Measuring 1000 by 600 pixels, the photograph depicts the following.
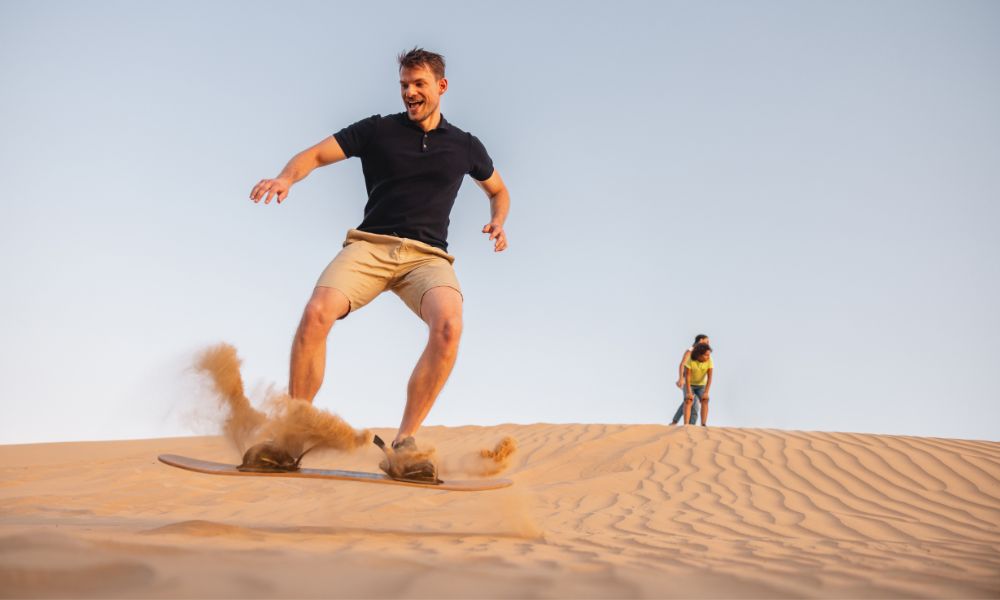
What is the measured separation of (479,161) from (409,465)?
1.81 meters

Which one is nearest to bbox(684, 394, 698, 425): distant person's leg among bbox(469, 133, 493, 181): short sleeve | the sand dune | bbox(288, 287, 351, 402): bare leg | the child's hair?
the child's hair

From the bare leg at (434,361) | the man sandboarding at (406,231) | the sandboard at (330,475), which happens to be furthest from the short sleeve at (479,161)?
the sandboard at (330,475)

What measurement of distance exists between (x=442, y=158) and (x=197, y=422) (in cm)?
180

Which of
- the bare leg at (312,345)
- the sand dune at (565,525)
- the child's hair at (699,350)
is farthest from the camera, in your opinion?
the child's hair at (699,350)

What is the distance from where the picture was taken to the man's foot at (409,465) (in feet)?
11.7

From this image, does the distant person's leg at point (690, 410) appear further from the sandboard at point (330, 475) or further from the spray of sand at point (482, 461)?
the sandboard at point (330, 475)

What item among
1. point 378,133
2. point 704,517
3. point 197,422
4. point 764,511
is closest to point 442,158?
point 378,133

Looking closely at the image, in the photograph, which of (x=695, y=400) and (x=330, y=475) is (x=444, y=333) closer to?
(x=330, y=475)

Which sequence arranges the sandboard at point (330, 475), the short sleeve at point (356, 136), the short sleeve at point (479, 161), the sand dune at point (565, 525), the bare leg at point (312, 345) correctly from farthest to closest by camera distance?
the short sleeve at point (479, 161)
the short sleeve at point (356, 136)
the bare leg at point (312, 345)
the sandboard at point (330, 475)
the sand dune at point (565, 525)

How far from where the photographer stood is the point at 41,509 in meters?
5.24

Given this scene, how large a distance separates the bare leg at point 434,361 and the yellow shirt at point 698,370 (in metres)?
8.41

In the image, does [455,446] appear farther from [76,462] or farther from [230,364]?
[230,364]

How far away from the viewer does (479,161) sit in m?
4.51

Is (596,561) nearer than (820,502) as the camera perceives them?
Yes
